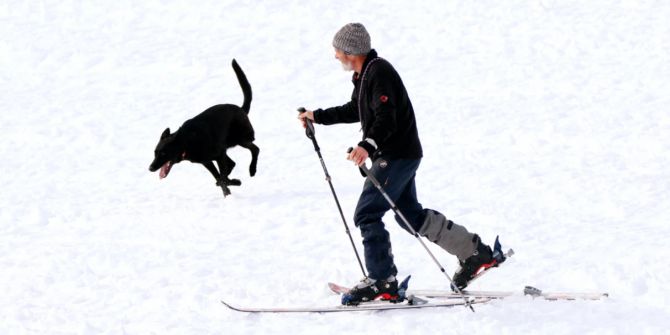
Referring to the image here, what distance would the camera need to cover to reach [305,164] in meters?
10.8

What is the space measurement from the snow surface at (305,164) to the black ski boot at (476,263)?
0.31 metres

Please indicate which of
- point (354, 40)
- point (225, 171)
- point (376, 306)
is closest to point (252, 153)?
point (225, 171)

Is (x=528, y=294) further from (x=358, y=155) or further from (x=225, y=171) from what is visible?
(x=225, y=171)

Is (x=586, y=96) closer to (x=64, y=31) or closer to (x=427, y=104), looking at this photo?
(x=427, y=104)

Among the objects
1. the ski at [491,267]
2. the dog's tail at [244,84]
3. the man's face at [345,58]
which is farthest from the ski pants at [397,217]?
the dog's tail at [244,84]

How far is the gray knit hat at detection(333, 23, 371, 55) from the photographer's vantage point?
5094 mm

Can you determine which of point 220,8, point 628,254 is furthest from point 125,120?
point 628,254

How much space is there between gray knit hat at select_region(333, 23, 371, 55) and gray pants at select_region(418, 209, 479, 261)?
119cm

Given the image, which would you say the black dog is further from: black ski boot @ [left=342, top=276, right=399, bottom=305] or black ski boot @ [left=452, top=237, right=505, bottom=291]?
black ski boot @ [left=452, top=237, right=505, bottom=291]

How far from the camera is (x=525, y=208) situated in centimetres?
799

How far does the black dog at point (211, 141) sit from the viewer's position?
29.9 ft

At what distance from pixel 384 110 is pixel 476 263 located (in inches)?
50.2

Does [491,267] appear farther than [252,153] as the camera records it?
No

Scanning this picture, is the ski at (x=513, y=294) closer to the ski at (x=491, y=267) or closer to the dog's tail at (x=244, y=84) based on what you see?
the ski at (x=491, y=267)
